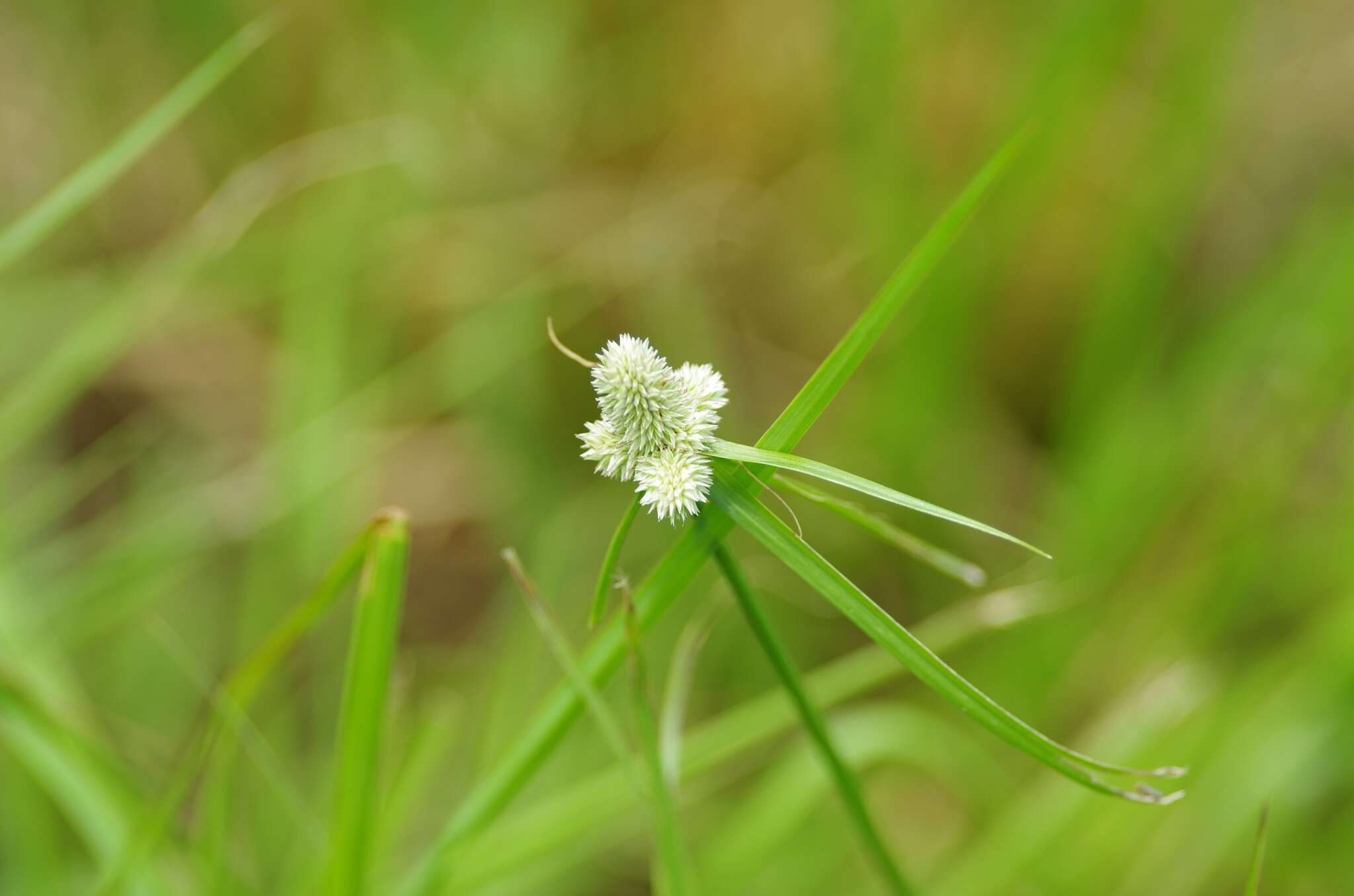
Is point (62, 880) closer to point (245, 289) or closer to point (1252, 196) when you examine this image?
point (245, 289)

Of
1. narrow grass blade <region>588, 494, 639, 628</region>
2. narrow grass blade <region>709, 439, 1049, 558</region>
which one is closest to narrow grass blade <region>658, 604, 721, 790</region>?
narrow grass blade <region>588, 494, 639, 628</region>

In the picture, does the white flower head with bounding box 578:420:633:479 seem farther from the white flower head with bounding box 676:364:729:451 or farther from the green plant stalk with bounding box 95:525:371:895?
the green plant stalk with bounding box 95:525:371:895

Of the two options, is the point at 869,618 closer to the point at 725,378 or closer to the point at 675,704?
the point at 675,704

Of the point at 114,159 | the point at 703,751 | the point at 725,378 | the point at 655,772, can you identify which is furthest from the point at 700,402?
the point at 725,378

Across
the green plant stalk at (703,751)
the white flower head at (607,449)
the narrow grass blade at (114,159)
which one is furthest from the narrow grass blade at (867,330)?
the narrow grass blade at (114,159)

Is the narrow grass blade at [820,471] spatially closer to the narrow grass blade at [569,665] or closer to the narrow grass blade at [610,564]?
the narrow grass blade at [610,564]

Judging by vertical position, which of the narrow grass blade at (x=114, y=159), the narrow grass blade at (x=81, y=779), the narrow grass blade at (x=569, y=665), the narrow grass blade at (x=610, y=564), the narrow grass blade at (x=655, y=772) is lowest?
the narrow grass blade at (x=655, y=772)
